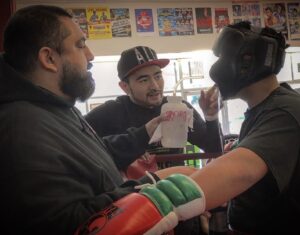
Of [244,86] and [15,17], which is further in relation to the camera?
[244,86]

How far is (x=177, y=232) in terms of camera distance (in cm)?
119

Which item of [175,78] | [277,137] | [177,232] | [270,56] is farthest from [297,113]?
[175,78]

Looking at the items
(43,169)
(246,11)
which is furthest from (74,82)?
(246,11)

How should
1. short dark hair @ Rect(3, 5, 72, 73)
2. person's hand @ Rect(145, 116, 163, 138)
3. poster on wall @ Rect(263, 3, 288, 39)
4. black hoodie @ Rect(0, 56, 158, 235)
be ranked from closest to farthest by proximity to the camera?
black hoodie @ Rect(0, 56, 158, 235) < short dark hair @ Rect(3, 5, 72, 73) < person's hand @ Rect(145, 116, 163, 138) < poster on wall @ Rect(263, 3, 288, 39)

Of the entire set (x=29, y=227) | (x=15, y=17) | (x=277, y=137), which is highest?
(x=15, y=17)

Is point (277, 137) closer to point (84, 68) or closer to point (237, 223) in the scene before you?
point (237, 223)

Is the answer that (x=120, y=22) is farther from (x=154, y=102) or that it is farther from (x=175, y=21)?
(x=154, y=102)

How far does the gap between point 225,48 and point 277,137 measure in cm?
53

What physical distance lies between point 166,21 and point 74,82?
8.52ft

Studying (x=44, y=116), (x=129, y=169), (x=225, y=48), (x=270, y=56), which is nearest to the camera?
(x=44, y=116)

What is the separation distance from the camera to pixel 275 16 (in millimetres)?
3980

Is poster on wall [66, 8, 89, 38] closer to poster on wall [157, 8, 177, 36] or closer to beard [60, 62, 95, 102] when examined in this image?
poster on wall [157, 8, 177, 36]

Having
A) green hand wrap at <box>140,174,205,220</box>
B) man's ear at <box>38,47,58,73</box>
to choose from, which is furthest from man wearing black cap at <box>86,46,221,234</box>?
green hand wrap at <box>140,174,205,220</box>

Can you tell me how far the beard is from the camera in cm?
121
